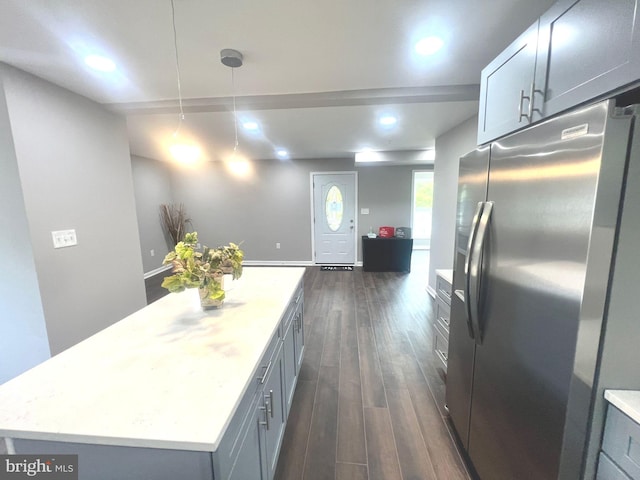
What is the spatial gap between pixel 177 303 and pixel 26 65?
77.7 inches

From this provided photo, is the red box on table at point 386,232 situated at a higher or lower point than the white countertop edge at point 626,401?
higher

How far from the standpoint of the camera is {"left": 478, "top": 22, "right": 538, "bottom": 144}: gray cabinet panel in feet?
3.68

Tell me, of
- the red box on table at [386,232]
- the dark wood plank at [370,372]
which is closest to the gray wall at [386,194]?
the red box on table at [386,232]

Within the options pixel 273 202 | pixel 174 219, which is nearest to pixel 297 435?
pixel 273 202

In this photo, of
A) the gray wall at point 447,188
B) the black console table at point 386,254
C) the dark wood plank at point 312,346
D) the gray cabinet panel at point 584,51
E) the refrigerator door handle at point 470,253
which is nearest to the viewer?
the gray cabinet panel at point 584,51

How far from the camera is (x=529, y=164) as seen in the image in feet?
3.04

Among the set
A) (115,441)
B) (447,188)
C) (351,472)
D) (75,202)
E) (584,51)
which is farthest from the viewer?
(447,188)

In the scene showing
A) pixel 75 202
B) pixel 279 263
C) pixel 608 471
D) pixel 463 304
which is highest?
pixel 75 202

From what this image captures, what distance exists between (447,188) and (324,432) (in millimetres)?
3146

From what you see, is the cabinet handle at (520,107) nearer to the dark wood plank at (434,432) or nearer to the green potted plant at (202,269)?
the green potted plant at (202,269)

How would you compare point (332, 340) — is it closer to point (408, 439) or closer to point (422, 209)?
point (408, 439)

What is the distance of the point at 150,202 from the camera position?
506 cm

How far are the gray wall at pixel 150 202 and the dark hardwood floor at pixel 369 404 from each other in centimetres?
369

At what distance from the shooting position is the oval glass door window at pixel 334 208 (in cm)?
564
